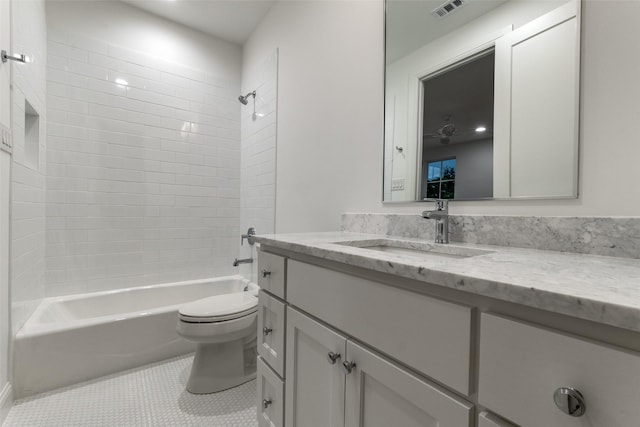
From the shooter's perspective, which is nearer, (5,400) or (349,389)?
(349,389)

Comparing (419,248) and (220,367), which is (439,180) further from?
(220,367)

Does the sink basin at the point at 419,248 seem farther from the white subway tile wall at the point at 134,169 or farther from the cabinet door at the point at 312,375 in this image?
the white subway tile wall at the point at 134,169

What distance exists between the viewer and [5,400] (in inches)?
54.3

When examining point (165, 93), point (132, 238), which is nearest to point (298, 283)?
point (132, 238)

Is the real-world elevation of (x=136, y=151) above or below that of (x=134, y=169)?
above

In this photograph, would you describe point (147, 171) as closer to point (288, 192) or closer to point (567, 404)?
point (288, 192)

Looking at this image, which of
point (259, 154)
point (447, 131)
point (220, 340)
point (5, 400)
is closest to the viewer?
point (447, 131)

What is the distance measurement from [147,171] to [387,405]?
255cm

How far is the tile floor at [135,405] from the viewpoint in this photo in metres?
1.37

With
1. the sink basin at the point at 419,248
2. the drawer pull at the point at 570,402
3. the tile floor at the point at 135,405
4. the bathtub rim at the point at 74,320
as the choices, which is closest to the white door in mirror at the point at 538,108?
the sink basin at the point at 419,248

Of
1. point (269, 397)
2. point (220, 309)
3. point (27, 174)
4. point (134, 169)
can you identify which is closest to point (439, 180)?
point (269, 397)

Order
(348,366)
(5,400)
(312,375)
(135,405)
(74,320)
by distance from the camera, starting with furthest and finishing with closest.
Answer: (74,320) < (135,405) < (5,400) < (312,375) < (348,366)

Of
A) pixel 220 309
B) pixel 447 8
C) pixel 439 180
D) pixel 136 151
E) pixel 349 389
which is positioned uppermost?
pixel 447 8

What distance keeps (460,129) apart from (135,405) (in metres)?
2.04
